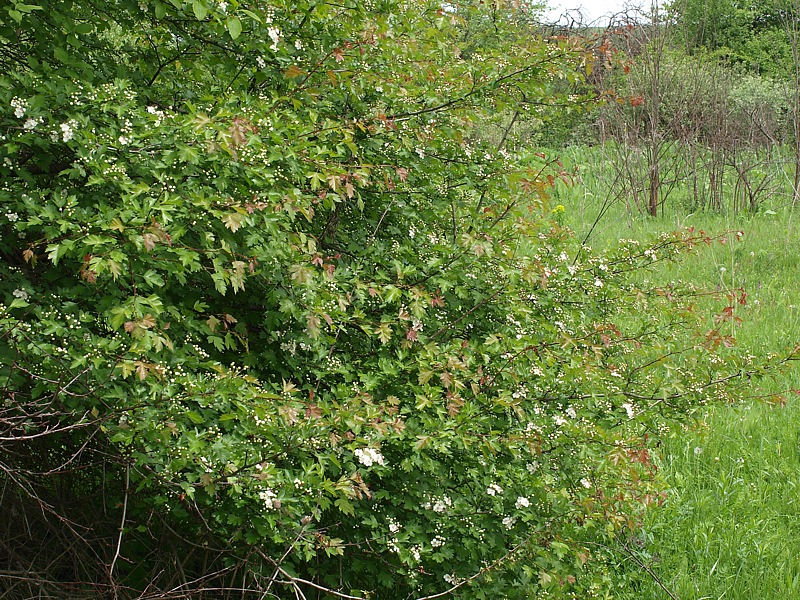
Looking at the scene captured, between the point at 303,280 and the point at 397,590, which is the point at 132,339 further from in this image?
the point at 397,590

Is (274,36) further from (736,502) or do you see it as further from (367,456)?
(736,502)

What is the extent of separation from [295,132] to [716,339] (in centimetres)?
189

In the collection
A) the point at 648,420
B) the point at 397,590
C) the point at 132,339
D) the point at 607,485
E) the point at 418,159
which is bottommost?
the point at 397,590

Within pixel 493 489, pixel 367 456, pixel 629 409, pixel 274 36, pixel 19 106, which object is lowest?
pixel 493 489

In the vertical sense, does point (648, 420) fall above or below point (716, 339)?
below

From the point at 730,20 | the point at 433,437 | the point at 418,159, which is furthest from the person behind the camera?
the point at 730,20

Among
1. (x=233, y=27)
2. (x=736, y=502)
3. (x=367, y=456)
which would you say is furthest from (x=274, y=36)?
(x=736, y=502)

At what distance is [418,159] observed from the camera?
3.05 m

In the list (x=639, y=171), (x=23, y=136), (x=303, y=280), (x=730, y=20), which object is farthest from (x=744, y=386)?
(x=730, y=20)

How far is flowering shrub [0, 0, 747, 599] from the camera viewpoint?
2.13 metres

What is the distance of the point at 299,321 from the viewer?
2.50 meters

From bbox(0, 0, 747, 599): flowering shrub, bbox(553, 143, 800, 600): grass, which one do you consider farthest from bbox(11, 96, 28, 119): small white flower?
bbox(553, 143, 800, 600): grass

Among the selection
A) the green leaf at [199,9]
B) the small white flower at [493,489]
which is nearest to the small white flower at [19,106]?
the green leaf at [199,9]

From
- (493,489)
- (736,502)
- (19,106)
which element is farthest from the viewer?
(736,502)
